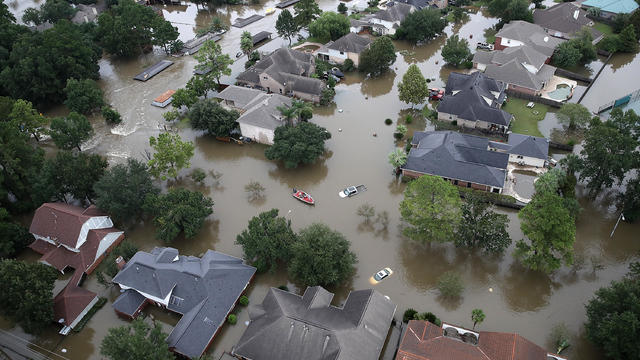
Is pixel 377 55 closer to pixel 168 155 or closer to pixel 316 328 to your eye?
pixel 168 155

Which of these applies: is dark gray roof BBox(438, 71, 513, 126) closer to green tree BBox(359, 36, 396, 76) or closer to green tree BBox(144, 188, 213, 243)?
green tree BBox(359, 36, 396, 76)

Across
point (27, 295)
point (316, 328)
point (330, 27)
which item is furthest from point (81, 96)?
point (316, 328)

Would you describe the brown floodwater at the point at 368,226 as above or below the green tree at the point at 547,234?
below

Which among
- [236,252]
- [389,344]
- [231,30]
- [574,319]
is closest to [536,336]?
[574,319]

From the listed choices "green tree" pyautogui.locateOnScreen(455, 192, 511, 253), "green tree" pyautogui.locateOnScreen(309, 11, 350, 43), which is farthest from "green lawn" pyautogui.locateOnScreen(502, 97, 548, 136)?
"green tree" pyautogui.locateOnScreen(309, 11, 350, 43)

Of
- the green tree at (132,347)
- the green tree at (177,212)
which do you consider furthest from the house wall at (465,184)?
the green tree at (132,347)

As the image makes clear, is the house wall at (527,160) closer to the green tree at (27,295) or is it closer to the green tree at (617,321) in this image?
the green tree at (617,321)
